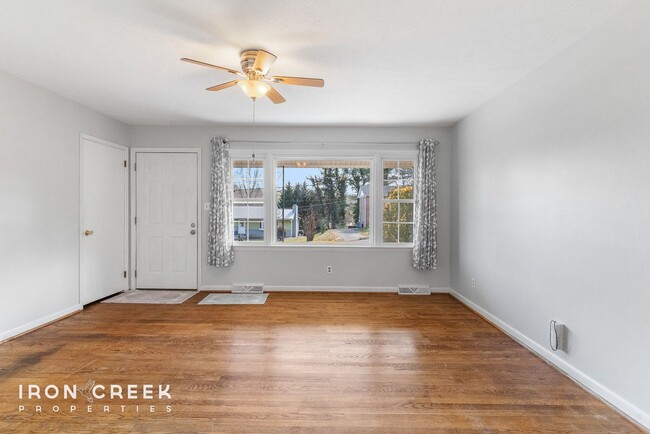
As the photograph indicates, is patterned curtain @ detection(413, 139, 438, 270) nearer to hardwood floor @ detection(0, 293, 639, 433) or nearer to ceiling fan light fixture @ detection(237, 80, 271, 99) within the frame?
hardwood floor @ detection(0, 293, 639, 433)

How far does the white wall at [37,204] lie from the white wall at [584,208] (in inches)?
194

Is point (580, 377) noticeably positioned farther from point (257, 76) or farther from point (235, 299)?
point (235, 299)

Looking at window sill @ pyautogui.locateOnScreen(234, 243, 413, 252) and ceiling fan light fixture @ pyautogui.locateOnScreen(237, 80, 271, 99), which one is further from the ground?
ceiling fan light fixture @ pyautogui.locateOnScreen(237, 80, 271, 99)

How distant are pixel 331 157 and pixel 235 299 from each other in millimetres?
2534

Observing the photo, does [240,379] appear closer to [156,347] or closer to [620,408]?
[156,347]

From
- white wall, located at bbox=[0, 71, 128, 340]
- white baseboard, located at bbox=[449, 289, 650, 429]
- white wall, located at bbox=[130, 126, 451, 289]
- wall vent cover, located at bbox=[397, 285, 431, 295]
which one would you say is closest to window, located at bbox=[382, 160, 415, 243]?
white wall, located at bbox=[130, 126, 451, 289]

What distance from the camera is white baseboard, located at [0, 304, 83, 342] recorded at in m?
2.94

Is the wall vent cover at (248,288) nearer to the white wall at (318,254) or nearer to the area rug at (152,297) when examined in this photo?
the white wall at (318,254)

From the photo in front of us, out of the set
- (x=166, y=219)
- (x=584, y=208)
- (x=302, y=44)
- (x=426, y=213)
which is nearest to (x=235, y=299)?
(x=166, y=219)

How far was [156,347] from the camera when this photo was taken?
280cm

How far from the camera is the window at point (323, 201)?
484cm

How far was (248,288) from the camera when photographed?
4676 mm

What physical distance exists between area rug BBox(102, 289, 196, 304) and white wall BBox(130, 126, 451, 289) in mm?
400

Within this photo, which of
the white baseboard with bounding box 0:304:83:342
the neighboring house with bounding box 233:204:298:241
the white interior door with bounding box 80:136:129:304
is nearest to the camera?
the white baseboard with bounding box 0:304:83:342
